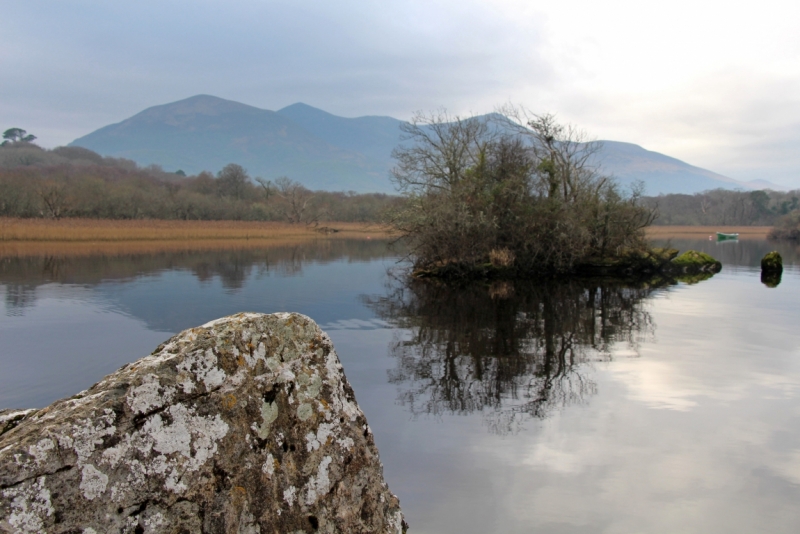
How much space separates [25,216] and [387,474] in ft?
206

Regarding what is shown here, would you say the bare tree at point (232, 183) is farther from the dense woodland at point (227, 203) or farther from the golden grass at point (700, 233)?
the golden grass at point (700, 233)

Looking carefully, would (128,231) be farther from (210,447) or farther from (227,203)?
(210,447)

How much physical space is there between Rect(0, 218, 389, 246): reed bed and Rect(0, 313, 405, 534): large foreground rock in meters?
32.8

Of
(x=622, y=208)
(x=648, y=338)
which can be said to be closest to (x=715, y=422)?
(x=648, y=338)

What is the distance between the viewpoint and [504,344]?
11.9 meters

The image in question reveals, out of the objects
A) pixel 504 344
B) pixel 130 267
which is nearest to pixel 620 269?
pixel 504 344

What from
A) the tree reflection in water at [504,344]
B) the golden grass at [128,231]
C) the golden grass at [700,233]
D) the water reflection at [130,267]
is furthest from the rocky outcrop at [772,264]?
the golden grass at [700,233]

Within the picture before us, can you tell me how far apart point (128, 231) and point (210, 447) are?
1985 inches

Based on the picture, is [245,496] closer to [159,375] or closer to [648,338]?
[159,375]

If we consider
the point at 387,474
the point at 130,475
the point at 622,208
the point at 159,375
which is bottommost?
the point at 387,474

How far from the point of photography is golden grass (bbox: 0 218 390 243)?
44000 mm

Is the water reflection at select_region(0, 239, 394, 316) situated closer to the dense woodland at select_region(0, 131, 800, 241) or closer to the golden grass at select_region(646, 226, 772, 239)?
the dense woodland at select_region(0, 131, 800, 241)

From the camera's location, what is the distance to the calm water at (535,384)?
5.43m

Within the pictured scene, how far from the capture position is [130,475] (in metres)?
2.67
